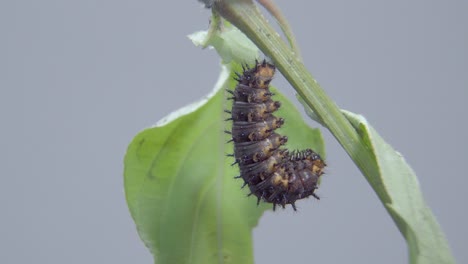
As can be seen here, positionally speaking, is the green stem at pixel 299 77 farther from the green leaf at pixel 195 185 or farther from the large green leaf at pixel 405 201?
the green leaf at pixel 195 185

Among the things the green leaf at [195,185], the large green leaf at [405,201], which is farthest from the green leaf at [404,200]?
the green leaf at [195,185]

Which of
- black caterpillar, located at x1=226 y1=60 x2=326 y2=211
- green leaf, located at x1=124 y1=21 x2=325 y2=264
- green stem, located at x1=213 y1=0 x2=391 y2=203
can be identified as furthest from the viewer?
black caterpillar, located at x1=226 y1=60 x2=326 y2=211

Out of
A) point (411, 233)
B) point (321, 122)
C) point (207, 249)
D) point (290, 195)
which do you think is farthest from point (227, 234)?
point (411, 233)

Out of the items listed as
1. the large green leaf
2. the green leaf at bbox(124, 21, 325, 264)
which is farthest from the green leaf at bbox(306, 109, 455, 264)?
the green leaf at bbox(124, 21, 325, 264)

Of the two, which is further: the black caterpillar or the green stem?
the black caterpillar

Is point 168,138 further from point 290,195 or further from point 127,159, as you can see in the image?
point 290,195

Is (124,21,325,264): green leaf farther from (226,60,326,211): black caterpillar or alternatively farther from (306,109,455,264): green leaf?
(306,109,455,264): green leaf

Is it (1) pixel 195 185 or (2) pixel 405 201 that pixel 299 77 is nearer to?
(2) pixel 405 201
